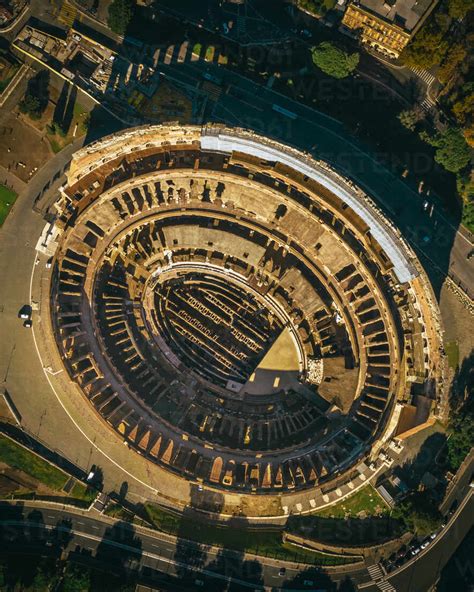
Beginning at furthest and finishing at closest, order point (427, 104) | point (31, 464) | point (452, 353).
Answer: point (427, 104)
point (452, 353)
point (31, 464)

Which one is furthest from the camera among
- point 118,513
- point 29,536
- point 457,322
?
point 457,322

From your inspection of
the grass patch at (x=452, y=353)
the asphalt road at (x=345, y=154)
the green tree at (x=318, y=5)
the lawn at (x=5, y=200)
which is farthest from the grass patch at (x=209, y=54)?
the grass patch at (x=452, y=353)

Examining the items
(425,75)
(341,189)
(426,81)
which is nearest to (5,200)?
(341,189)

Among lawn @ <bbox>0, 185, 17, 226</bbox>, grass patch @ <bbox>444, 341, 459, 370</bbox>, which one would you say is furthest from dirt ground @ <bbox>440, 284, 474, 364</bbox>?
lawn @ <bbox>0, 185, 17, 226</bbox>

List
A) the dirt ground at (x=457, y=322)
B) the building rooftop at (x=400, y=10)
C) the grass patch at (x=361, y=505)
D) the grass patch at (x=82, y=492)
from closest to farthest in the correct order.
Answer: the grass patch at (x=361, y=505)
the building rooftop at (x=400, y=10)
the grass patch at (x=82, y=492)
the dirt ground at (x=457, y=322)

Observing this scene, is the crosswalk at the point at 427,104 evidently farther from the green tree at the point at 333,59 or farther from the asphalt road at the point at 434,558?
the asphalt road at the point at 434,558

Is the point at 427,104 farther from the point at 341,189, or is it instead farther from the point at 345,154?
the point at 341,189
